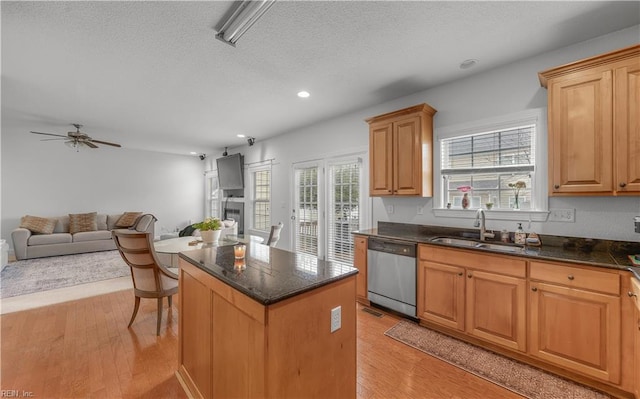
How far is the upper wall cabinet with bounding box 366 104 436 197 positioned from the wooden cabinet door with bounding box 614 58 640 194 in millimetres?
1445

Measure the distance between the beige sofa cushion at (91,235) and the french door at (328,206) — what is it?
456 centimetres

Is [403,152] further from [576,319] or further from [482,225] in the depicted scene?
[576,319]

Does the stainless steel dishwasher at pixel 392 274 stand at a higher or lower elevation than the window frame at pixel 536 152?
lower

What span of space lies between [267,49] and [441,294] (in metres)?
2.79

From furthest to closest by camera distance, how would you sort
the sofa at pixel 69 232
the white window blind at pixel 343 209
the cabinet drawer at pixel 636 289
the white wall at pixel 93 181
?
the white wall at pixel 93 181 → the sofa at pixel 69 232 → the white window blind at pixel 343 209 → the cabinet drawer at pixel 636 289

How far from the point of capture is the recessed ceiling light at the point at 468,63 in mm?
2523

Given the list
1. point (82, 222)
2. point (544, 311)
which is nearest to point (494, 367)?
point (544, 311)

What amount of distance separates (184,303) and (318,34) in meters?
2.29

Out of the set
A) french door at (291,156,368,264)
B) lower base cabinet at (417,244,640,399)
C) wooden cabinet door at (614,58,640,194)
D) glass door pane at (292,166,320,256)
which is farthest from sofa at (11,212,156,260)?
wooden cabinet door at (614,58,640,194)

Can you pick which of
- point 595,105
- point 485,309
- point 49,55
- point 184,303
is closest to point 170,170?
point 49,55

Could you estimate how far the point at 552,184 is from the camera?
2195 mm

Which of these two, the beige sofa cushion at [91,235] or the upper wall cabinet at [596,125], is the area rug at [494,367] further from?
the beige sofa cushion at [91,235]

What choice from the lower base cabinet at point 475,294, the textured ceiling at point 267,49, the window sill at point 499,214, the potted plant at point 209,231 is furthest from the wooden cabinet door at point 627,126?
the potted plant at point 209,231

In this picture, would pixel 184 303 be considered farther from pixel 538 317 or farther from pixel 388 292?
pixel 538 317
